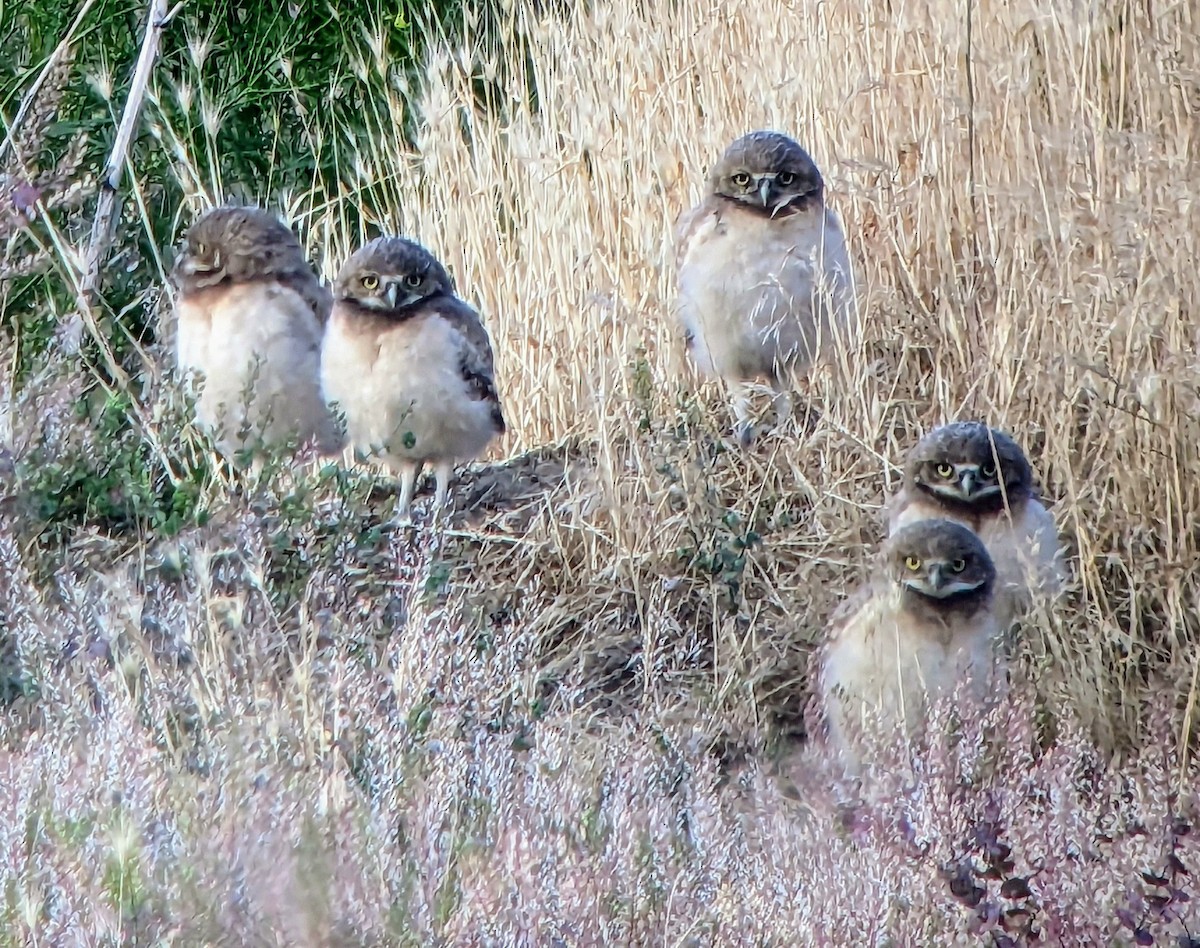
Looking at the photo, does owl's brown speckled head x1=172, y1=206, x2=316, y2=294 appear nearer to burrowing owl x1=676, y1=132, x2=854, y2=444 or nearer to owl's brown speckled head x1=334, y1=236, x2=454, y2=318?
owl's brown speckled head x1=334, y1=236, x2=454, y2=318

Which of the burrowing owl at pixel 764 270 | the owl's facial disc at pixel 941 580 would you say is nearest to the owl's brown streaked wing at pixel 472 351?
the burrowing owl at pixel 764 270

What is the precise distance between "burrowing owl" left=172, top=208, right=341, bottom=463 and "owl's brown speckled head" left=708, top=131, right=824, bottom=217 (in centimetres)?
137

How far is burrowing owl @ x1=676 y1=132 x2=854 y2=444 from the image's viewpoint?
568 centimetres

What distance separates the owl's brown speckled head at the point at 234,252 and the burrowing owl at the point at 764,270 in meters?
1.27

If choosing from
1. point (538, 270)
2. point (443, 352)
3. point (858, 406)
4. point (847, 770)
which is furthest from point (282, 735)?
point (538, 270)

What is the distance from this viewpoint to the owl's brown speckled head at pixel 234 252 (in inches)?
221

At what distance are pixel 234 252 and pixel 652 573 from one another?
5.37 ft

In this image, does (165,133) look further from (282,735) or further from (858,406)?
(282,735)

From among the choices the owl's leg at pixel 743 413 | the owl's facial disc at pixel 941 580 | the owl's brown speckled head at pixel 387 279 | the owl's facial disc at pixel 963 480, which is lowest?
the owl's leg at pixel 743 413

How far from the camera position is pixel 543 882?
111 inches

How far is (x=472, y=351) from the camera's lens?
5441 millimetres

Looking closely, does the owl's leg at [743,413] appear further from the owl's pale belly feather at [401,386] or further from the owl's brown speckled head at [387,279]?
the owl's brown speckled head at [387,279]

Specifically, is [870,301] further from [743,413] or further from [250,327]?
[250,327]

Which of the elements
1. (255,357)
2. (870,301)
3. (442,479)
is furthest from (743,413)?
(255,357)
